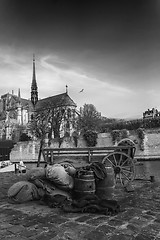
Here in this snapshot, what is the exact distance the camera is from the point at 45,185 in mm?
4781

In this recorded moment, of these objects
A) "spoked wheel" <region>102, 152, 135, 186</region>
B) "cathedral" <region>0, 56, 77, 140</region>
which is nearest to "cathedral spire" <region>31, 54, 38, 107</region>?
"cathedral" <region>0, 56, 77, 140</region>

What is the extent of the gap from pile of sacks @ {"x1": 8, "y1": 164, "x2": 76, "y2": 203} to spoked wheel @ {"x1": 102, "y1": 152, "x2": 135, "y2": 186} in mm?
2137

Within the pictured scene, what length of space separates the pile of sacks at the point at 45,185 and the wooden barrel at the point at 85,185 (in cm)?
15

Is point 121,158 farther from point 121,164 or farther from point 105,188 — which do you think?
point 105,188

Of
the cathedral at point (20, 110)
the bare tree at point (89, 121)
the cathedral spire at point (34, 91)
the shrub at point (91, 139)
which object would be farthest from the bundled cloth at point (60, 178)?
the cathedral spire at point (34, 91)

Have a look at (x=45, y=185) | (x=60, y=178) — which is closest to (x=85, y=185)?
(x=60, y=178)

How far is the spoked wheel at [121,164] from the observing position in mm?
6672

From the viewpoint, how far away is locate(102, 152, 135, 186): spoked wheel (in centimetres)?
667

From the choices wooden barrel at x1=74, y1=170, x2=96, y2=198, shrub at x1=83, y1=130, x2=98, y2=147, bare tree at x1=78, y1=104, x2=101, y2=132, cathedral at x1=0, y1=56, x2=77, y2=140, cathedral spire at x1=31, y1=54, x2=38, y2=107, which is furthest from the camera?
cathedral spire at x1=31, y1=54, x2=38, y2=107

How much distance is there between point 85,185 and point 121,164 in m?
2.60

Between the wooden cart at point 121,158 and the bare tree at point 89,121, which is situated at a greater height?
the bare tree at point 89,121

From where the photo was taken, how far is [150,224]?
11.0ft

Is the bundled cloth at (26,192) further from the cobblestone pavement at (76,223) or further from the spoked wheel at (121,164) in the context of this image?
the spoked wheel at (121,164)

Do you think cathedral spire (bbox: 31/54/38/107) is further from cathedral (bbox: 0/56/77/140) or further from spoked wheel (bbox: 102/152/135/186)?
spoked wheel (bbox: 102/152/135/186)
